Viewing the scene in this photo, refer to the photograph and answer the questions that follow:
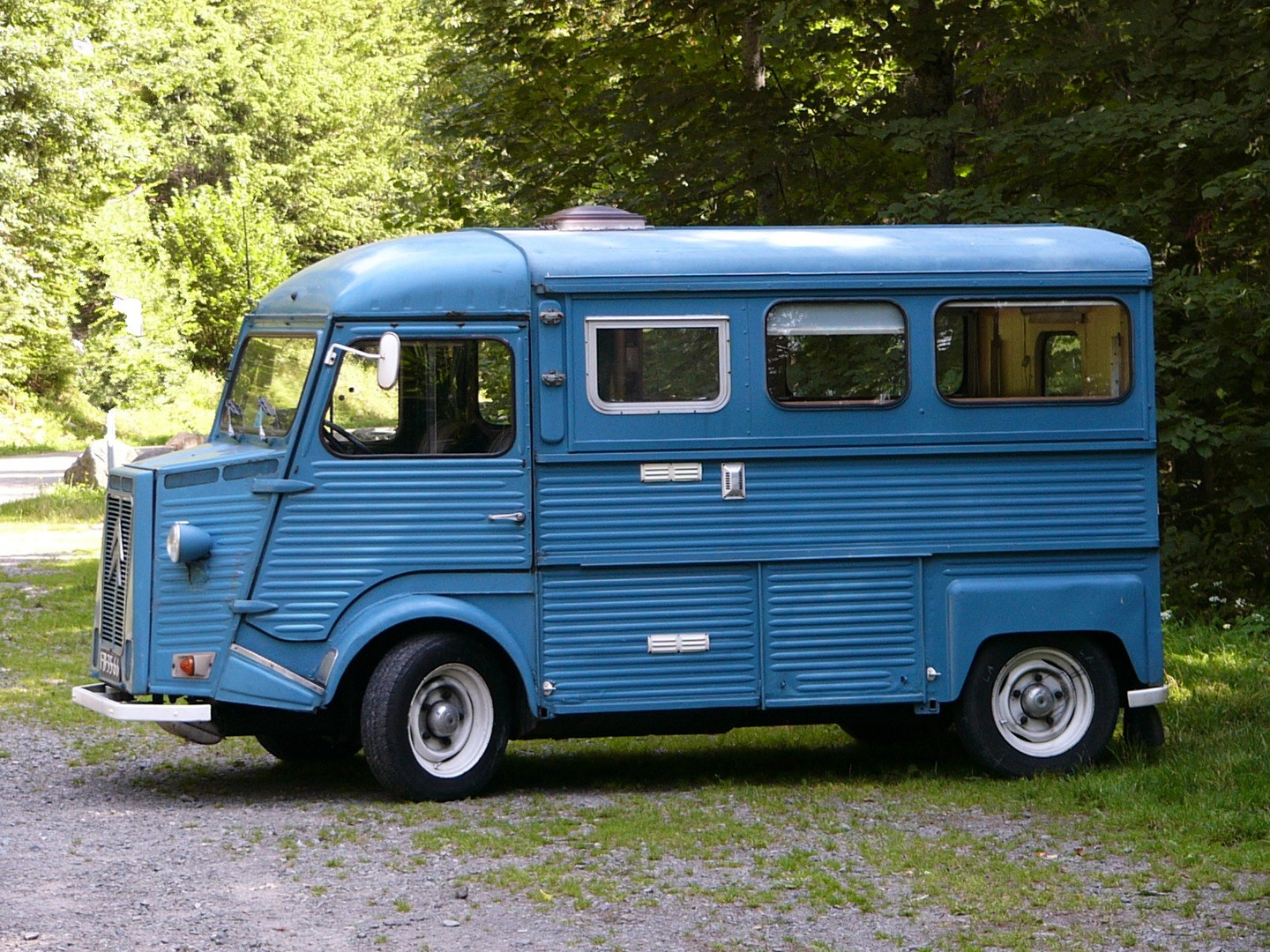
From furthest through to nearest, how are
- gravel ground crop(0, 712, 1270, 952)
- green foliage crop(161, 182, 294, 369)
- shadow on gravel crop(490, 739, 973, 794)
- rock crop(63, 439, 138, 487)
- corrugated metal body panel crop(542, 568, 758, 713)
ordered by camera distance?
green foliage crop(161, 182, 294, 369)
rock crop(63, 439, 138, 487)
shadow on gravel crop(490, 739, 973, 794)
corrugated metal body panel crop(542, 568, 758, 713)
gravel ground crop(0, 712, 1270, 952)

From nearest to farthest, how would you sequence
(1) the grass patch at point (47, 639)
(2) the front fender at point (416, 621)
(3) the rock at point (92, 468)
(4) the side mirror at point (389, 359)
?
1. (4) the side mirror at point (389, 359)
2. (2) the front fender at point (416, 621)
3. (1) the grass patch at point (47, 639)
4. (3) the rock at point (92, 468)

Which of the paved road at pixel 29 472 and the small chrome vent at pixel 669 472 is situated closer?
the small chrome vent at pixel 669 472

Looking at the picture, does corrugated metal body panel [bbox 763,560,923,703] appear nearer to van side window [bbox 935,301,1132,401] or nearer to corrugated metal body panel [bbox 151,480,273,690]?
van side window [bbox 935,301,1132,401]

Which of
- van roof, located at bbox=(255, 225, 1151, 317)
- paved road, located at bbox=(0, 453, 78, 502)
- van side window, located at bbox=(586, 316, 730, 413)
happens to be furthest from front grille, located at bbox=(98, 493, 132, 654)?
paved road, located at bbox=(0, 453, 78, 502)

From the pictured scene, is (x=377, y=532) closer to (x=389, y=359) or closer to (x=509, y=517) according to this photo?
(x=509, y=517)

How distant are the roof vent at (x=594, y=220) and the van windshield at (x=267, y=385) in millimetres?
1522

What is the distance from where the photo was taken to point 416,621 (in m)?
8.46

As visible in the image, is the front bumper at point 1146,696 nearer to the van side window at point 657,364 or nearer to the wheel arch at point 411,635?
the van side window at point 657,364

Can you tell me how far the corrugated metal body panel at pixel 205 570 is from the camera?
8297 millimetres

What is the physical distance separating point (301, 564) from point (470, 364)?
1.23 meters

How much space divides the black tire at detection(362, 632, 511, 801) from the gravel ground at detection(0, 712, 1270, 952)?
0.21 metres

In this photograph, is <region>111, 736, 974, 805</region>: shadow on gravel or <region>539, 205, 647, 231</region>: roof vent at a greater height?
<region>539, 205, 647, 231</region>: roof vent

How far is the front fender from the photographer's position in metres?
8.28

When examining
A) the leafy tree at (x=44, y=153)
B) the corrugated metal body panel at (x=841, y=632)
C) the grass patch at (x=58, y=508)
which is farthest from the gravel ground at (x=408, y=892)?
the leafy tree at (x=44, y=153)
